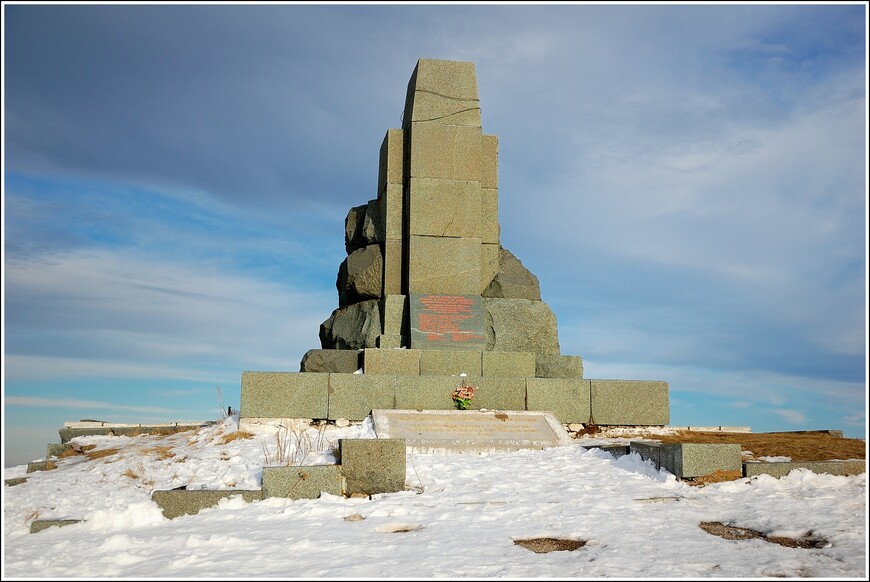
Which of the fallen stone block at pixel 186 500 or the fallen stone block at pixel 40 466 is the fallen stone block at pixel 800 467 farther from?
the fallen stone block at pixel 40 466

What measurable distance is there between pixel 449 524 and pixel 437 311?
871cm

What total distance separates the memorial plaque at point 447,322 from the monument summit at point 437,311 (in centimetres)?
2

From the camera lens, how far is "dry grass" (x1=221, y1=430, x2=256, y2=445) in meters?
11.3

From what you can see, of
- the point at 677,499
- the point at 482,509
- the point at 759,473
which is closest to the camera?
the point at 482,509

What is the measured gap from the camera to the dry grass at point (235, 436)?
37.0 feet

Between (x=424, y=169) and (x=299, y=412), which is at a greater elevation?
(x=424, y=169)

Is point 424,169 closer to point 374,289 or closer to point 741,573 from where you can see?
point 374,289

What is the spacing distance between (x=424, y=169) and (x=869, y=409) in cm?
1220

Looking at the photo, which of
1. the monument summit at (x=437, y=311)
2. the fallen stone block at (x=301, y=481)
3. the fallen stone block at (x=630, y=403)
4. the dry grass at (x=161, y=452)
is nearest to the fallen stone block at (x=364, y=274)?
the monument summit at (x=437, y=311)

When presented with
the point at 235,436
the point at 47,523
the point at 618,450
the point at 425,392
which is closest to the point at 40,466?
the point at 235,436

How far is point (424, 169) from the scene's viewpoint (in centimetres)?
1567

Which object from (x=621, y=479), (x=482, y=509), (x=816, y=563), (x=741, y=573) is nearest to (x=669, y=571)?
(x=741, y=573)

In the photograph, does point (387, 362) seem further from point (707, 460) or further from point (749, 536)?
point (749, 536)

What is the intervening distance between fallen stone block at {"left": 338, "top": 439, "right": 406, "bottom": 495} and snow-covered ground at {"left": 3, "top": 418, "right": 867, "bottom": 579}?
0.63ft
